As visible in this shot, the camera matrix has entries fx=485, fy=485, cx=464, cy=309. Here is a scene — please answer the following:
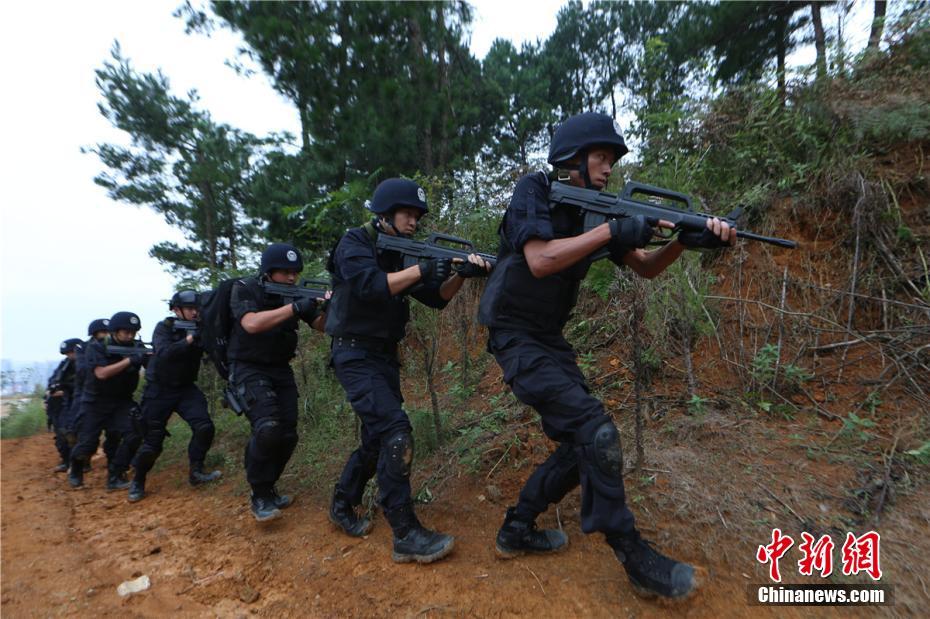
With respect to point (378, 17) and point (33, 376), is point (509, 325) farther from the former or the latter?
point (33, 376)

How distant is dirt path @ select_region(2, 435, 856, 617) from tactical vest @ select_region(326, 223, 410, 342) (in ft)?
4.41

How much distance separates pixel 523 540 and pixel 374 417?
3.67 ft

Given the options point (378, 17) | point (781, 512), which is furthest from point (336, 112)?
point (781, 512)

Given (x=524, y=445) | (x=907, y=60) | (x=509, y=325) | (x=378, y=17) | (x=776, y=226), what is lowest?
(x=524, y=445)

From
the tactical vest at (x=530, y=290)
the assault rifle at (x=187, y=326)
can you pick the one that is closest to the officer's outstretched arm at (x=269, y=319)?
the tactical vest at (x=530, y=290)

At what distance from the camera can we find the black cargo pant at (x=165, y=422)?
4.94m

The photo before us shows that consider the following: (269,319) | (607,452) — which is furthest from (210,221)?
(607,452)

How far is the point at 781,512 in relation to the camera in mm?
2650

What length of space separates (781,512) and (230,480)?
4820 millimetres

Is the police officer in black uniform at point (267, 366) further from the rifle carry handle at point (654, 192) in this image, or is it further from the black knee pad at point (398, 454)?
the rifle carry handle at point (654, 192)

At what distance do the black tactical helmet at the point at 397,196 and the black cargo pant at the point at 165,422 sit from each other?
3.24 m

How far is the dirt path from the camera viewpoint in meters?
2.31

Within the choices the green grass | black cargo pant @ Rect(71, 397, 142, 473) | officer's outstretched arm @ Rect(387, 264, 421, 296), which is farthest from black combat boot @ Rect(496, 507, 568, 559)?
the green grass

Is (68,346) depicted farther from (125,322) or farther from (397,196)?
(397,196)
